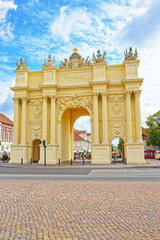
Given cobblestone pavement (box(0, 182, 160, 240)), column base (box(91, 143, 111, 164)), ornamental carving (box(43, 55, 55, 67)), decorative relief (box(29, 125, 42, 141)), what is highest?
ornamental carving (box(43, 55, 55, 67))

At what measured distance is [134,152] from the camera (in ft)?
92.7

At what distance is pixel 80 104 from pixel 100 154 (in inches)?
290

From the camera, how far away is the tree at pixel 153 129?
54.4m

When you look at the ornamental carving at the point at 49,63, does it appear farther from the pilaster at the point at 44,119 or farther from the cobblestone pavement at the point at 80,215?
the cobblestone pavement at the point at 80,215

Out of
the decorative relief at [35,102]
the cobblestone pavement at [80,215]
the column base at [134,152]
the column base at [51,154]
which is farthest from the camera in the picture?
the decorative relief at [35,102]

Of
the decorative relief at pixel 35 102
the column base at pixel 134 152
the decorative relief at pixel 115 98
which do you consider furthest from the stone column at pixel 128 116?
the decorative relief at pixel 35 102

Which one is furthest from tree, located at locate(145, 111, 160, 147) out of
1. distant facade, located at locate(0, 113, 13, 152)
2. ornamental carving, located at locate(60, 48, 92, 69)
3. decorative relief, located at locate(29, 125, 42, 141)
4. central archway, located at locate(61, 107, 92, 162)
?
distant facade, located at locate(0, 113, 13, 152)

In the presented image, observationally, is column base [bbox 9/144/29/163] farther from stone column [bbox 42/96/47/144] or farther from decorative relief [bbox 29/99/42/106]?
decorative relief [bbox 29/99/42/106]

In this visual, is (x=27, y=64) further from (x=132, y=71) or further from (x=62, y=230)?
(x=62, y=230)

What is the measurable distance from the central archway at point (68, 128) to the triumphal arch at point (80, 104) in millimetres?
733

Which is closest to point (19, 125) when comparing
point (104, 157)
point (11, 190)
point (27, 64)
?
point (27, 64)

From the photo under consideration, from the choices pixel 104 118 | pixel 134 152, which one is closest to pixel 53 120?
pixel 104 118

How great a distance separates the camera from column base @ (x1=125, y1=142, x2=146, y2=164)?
91.8 ft

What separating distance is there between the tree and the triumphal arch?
26542 millimetres
